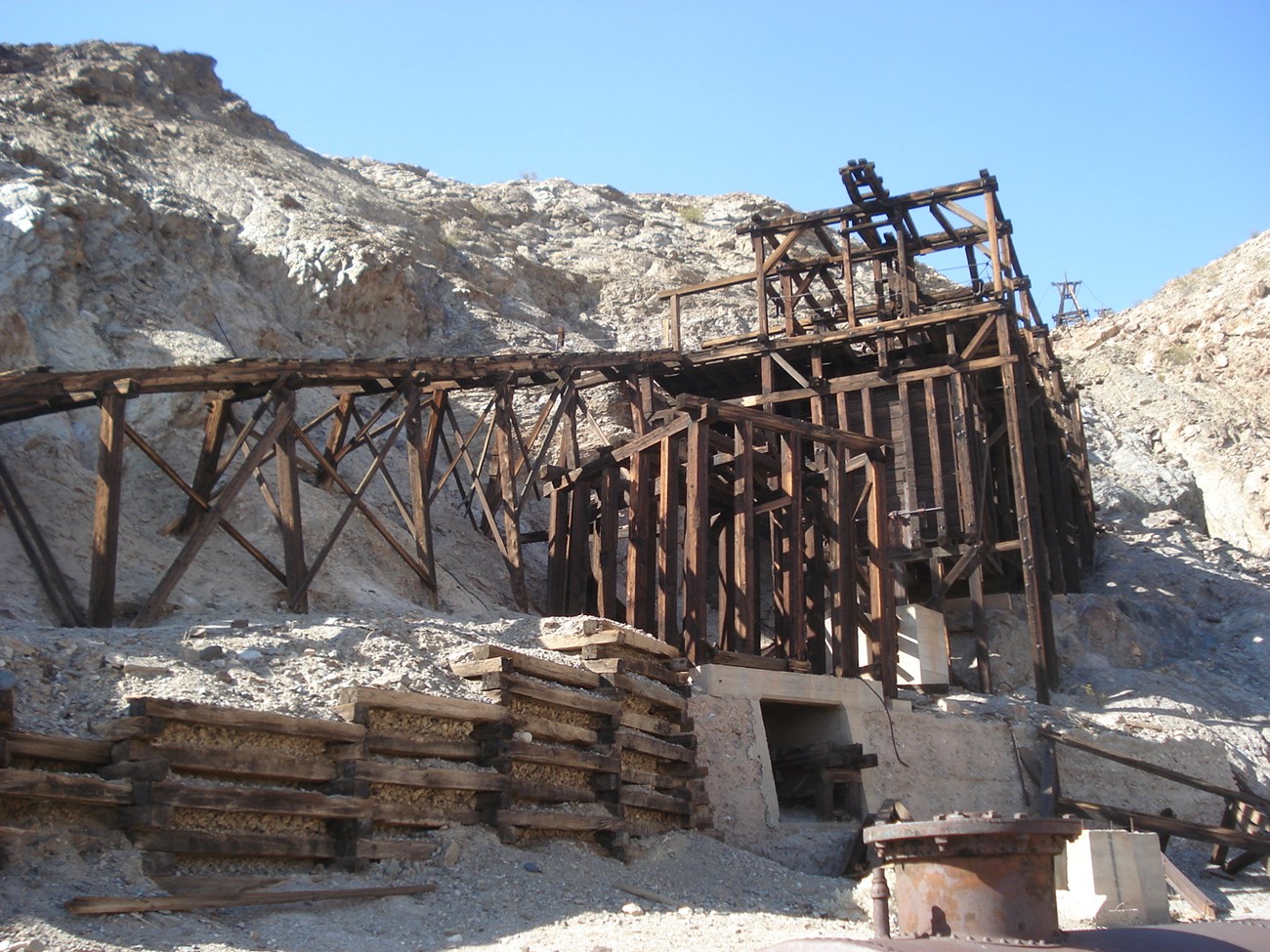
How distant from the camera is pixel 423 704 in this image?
30.6 feet

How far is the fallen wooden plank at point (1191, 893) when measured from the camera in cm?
1160

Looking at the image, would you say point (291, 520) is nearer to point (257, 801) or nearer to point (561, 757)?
point (561, 757)

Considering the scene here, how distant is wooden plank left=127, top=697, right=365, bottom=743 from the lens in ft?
25.5

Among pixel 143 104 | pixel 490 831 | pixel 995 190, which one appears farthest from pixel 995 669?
pixel 143 104

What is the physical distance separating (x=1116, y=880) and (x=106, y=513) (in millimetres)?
9937

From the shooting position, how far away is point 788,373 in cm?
2230

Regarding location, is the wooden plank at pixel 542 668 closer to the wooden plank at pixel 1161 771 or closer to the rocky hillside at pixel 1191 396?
the wooden plank at pixel 1161 771

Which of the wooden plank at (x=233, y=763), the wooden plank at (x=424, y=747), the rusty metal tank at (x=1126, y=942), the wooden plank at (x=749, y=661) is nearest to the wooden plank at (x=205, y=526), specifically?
the wooden plank at (x=424, y=747)

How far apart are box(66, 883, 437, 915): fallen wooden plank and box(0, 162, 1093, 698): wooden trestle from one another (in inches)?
203

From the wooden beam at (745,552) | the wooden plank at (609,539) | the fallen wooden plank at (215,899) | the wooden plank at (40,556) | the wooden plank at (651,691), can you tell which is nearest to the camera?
the fallen wooden plank at (215,899)

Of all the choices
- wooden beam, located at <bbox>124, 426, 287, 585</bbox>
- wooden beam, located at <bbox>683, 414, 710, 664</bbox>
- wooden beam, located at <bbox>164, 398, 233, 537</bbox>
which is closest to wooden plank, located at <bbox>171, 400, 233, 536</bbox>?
wooden beam, located at <bbox>164, 398, 233, 537</bbox>

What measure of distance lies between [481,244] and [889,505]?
15.4 metres

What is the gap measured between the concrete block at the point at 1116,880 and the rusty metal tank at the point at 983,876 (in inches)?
197

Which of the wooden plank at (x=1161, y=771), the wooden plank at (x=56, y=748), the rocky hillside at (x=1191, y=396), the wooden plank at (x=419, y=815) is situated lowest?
the wooden plank at (x=1161, y=771)
